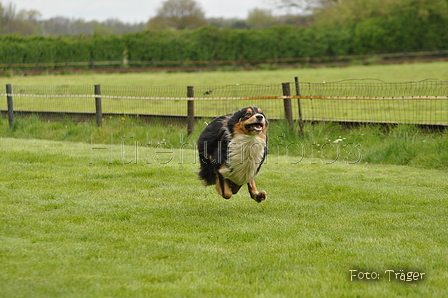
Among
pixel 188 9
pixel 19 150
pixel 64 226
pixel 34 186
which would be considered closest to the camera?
pixel 64 226

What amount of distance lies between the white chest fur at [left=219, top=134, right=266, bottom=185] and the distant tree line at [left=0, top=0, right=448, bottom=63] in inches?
1423

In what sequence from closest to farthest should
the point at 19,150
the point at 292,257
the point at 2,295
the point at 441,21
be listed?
the point at 2,295 < the point at 292,257 < the point at 19,150 < the point at 441,21

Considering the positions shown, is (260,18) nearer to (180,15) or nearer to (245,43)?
(180,15)

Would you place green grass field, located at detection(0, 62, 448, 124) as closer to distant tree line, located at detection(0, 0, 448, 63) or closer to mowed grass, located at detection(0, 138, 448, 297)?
mowed grass, located at detection(0, 138, 448, 297)

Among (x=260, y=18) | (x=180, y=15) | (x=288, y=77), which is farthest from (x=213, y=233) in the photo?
(x=260, y=18)

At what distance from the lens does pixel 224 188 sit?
6520 mm

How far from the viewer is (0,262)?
4.43 metres

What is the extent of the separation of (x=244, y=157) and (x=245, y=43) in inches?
1472

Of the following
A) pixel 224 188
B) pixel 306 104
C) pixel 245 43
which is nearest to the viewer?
pixel 224 188

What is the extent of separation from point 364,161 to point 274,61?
3172 centimetres

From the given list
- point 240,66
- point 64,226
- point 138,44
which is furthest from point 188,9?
point 64,226

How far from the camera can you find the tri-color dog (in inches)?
241

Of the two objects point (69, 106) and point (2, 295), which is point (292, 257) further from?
point (69, 106)

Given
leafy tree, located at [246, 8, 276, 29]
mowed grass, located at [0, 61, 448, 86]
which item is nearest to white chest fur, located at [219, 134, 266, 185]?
mowed grass, located at [0, 61, 448, 86]
